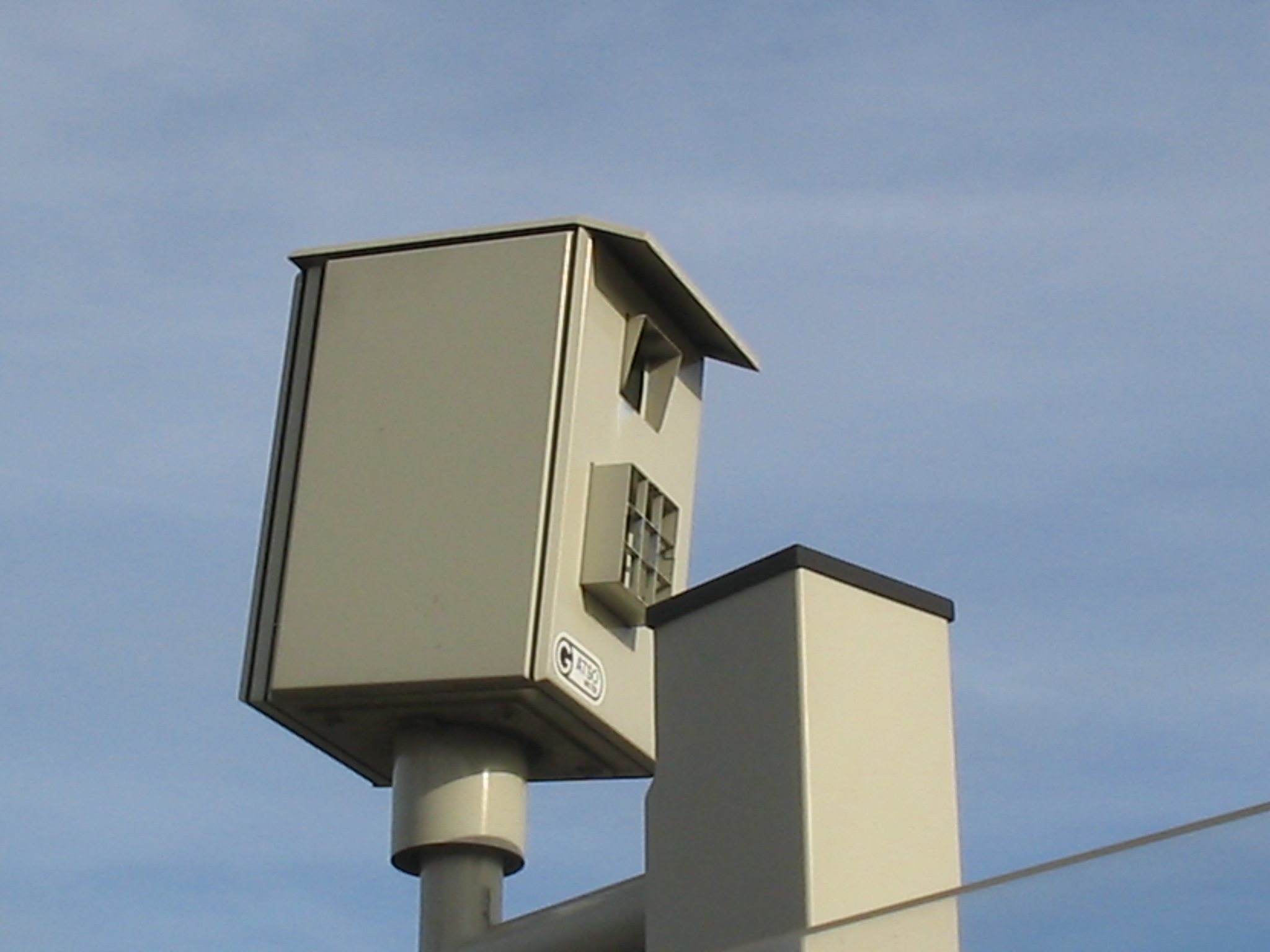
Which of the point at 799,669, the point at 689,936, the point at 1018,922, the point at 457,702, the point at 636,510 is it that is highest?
the point at 636,510

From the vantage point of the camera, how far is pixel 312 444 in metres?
4.30

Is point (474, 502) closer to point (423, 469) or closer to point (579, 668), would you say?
point (423, 469)

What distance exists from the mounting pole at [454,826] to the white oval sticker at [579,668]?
0.53 ft

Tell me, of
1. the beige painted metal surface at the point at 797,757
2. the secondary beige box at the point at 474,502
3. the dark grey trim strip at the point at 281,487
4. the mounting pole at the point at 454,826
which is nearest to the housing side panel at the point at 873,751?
the beige painted metal surface at the point at 797,757

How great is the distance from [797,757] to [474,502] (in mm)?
1105

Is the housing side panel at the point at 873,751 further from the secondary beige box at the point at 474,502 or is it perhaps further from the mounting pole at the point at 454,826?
the mounting pole at the point at 454,826

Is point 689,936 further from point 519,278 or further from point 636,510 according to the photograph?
point 519,278

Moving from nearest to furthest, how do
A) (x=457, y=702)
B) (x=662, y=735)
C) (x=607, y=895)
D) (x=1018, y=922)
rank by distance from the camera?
(x=1018, y=922) < (x=662, y=735) < (x=607, y=895) < (x=457, y=702)

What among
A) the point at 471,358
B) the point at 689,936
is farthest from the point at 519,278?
the point at 689,936

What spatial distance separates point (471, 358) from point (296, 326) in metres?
0.41

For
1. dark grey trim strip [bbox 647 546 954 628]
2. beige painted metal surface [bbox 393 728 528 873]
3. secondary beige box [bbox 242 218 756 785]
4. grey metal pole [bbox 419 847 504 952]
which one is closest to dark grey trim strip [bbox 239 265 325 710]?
secondary beige box [bbox 242 218 756 785]

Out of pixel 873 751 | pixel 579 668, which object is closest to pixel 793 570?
pixel 873 751

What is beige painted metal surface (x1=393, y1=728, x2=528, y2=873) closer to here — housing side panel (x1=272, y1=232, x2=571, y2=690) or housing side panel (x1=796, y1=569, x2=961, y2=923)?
housing side panel (x1=272, y1=232, x2=571, y2=690)

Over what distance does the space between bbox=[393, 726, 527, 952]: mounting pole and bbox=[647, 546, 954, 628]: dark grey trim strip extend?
75 cm
